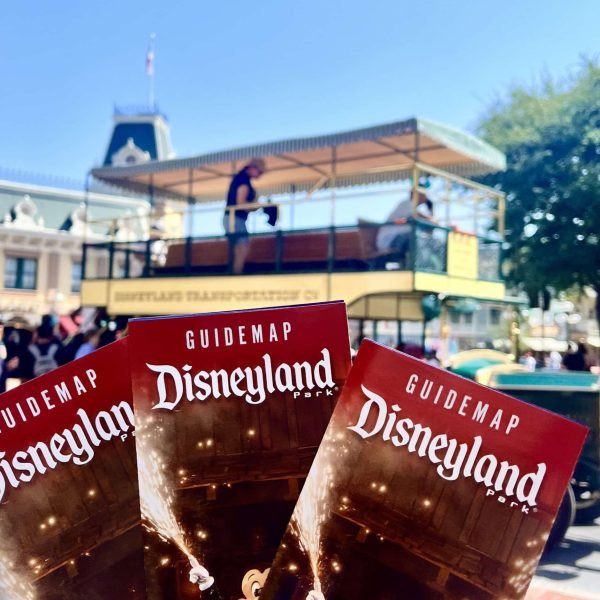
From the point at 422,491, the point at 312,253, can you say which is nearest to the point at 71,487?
the point at 422,491

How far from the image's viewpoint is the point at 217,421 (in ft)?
4.22

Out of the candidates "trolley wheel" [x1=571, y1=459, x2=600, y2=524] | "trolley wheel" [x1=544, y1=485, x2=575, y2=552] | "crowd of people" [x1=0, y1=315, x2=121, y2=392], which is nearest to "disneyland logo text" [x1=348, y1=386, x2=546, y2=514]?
"trolley wheel" [x1=544, y1=485, x2=575, y2=552]

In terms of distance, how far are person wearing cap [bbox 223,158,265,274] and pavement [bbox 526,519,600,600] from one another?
18.2 ft

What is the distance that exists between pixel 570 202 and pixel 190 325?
738 inches

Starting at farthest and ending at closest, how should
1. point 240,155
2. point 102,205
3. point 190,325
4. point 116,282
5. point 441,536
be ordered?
1. point 102,205
2. point 116,282
3. point 240,155
4. point 190,325
5. point 441,536

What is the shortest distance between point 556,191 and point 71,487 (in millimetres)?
19416

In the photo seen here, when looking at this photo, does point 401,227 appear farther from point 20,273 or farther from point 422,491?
point 20,273

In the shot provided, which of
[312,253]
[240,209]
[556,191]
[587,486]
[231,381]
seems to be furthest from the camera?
[556,191]

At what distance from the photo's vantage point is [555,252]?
18797mm

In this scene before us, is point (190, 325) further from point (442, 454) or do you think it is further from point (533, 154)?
point (533, 154)

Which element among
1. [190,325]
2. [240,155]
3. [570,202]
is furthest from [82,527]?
[570,202]

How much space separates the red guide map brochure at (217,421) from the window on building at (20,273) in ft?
114

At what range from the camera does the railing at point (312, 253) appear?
8.44 m

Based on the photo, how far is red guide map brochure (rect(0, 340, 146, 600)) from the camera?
129 centimetres
